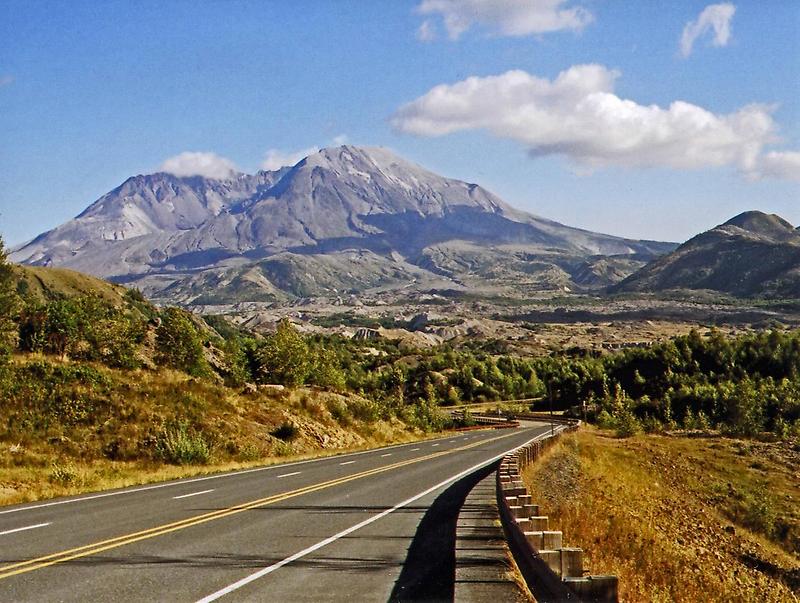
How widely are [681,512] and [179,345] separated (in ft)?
171

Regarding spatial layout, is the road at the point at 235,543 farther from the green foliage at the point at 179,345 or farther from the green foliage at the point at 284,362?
the green foliage at the point at 179,345

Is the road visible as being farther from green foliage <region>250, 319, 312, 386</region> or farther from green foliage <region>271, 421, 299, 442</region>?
green foliage <region>250, 319, 312, 386</region>

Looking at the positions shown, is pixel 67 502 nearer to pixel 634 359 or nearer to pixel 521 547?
pixel 521 547

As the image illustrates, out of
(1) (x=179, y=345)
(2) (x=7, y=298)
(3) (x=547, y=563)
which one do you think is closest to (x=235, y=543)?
(3) (x=547, y=563)

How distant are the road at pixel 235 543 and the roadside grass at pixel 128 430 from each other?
3805mm

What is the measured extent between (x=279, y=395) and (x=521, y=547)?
36.0 m

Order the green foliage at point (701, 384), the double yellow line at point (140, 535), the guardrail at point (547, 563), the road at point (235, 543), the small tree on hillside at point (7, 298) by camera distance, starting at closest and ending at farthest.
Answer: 1. the guardrail at point (547, 563)
2. the road at point (235, 543)
3. the double yellow line at point (140, 535)
4. the small tree on hillside at point (7, 298)
5. the green foliage at point (701, 384)

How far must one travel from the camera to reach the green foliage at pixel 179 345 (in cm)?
7219

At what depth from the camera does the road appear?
970cm

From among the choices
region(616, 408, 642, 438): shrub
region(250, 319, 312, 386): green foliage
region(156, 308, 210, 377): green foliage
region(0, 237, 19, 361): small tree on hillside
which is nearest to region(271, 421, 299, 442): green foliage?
region(0, 237, 19, 361): small tree on hillside

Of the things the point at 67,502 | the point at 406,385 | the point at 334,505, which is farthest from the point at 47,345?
the point at 406,385

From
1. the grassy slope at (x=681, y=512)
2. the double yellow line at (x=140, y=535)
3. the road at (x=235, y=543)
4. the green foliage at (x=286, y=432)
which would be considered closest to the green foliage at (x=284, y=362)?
the grassy slope at (x=681, y=512)

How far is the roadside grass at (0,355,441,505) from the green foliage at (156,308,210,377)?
99.8 ft

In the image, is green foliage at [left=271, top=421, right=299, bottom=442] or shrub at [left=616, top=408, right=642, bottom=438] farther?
shrub at [left=616, top=408, right=642, bottom=438]
